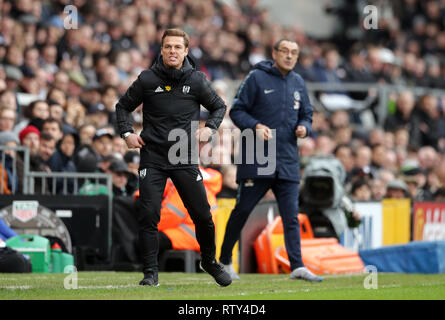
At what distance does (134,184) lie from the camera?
1320 centimetres

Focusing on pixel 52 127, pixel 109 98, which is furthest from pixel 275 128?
pixel 109 98

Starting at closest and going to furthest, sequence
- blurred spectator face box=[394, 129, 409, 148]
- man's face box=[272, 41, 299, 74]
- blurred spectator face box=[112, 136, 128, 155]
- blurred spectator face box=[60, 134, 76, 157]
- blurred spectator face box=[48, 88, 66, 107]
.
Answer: man's face box=[272, 41, 299, 74] < blurred spectator face box=[60, 134, 76, 157] < blurred spectator face box=[112, 136, 128, 155] < blurred spectator face box=[48, 88, 66, 107] < blurred spectator face box=[394, 129, 409, 148]

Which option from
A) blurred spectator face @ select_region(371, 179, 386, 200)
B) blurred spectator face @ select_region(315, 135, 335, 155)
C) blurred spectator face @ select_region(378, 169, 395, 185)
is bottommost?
blurred spectator face @ select_region(371, 179, 386, 200)

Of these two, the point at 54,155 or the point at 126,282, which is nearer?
the point at 126,282

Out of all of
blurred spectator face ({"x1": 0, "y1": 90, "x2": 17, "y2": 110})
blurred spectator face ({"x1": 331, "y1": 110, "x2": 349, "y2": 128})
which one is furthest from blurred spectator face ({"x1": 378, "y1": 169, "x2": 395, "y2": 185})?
blurred spectator face ({"x1": 0, "y1": 90, "x2": 17, "y2": 110})

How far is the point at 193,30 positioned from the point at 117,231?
30.8 ft

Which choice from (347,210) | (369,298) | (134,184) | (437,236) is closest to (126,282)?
(369,298)

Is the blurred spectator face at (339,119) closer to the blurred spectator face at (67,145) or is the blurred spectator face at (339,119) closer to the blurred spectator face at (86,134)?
the blurred spectator face at (86,134)

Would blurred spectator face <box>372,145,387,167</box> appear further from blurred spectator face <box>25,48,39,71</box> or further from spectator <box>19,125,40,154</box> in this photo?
spectator <box>19,125,40,154</box>

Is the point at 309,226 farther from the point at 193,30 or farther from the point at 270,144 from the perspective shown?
the point at 193,30

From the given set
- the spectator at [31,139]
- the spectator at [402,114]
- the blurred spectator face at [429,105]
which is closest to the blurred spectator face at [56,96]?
the spectator at [31,139]

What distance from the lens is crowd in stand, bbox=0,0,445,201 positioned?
13.7 metres

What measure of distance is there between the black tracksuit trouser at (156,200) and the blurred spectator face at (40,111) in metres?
5.28

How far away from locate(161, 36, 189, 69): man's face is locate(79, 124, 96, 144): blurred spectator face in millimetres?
5270
